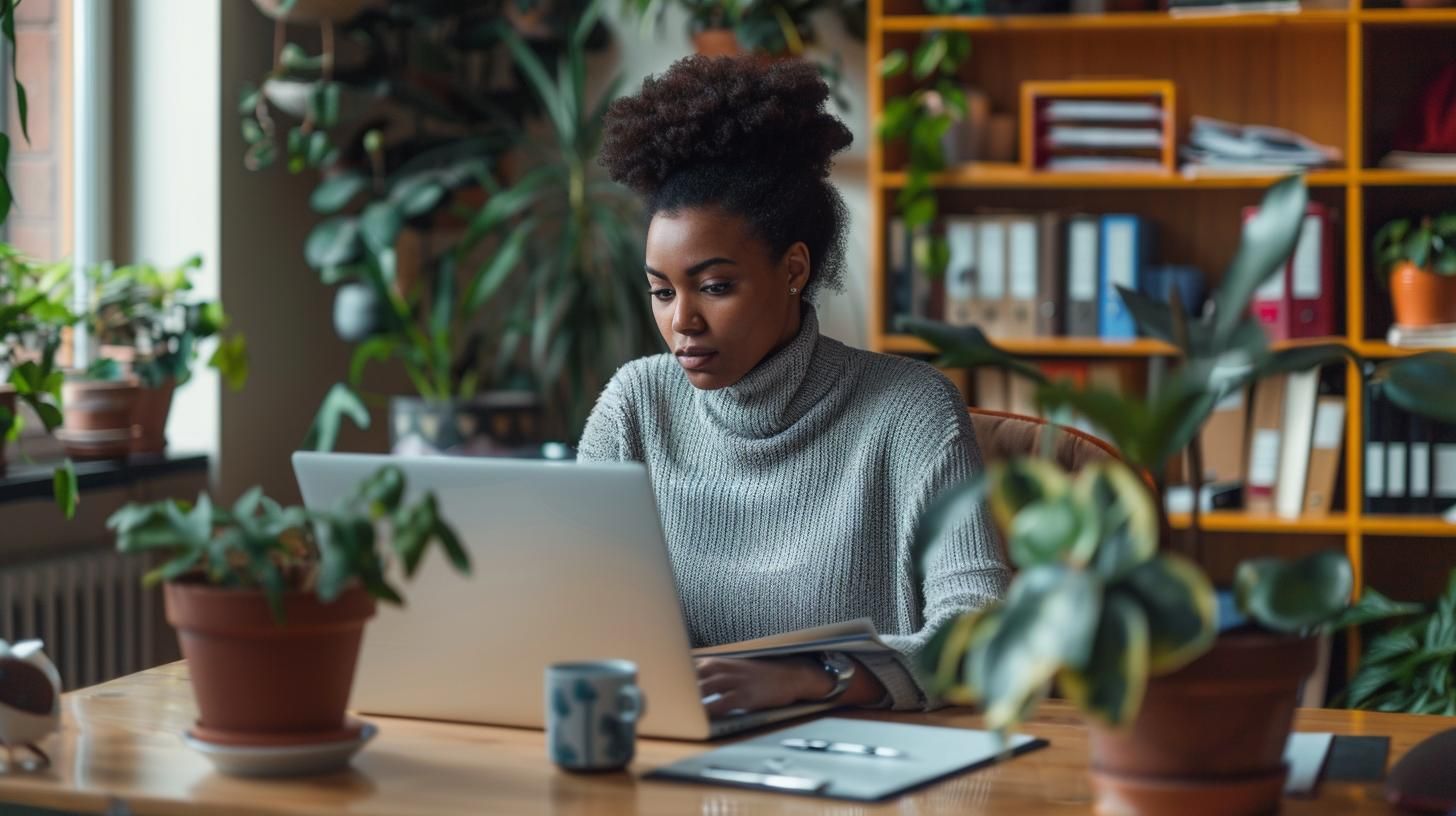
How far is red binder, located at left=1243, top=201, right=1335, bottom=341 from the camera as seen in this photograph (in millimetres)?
3262

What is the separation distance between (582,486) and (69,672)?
2.16 metres

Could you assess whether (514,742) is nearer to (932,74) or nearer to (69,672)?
(69,672)

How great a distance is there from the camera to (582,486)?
128 cm

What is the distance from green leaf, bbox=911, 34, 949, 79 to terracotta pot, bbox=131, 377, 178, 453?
1588 millimetres

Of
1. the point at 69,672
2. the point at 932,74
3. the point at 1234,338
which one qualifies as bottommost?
the point at 69,672

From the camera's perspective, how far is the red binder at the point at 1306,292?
326 cm

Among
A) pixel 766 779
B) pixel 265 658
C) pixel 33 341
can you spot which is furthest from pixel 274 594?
pixel 33 341

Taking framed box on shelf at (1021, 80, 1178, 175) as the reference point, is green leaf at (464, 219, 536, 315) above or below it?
below

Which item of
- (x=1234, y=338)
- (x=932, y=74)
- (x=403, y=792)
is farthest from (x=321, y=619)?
(x=932, y=74)

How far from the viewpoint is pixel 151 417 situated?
10.6 feet

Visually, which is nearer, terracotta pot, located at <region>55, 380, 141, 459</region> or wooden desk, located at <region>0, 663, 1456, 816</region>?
wooden desk, located at <region>0, 663, 1456, 816</region>

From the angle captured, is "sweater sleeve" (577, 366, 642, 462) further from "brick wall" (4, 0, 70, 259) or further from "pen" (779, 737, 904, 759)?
"brick wall" (4, 0, 70, 259)

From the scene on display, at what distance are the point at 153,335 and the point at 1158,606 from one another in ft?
8.44

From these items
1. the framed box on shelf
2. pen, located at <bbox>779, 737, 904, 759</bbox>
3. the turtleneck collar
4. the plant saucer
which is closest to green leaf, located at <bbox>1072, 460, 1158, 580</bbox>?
pen, located at <bbox>779, 737, 904, 759</bbox>
